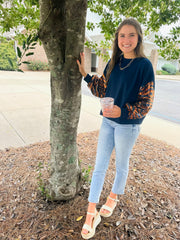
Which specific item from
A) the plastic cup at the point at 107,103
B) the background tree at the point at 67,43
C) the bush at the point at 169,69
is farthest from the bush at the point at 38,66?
the bush at the point at 169,69

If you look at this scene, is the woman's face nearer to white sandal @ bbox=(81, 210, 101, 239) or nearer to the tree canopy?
the tree canopy

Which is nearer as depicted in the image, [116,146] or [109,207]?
[116,146]

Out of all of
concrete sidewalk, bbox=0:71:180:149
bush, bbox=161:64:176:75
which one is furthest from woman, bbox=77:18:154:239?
bush, bbox=161:64:176:75

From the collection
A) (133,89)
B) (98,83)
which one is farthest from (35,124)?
(133,89)

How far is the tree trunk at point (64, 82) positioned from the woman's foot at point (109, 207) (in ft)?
1.30

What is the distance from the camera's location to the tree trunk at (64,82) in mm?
1574

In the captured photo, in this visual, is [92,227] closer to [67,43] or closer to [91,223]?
[91,223]

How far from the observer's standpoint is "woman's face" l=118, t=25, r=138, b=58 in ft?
5.37

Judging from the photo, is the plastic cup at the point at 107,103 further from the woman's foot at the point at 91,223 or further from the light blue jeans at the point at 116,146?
the woman's foot at the point at 91,223

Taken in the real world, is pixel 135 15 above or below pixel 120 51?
above

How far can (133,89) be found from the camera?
5.56 ft

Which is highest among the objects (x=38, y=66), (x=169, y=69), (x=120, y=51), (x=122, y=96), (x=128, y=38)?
(x=128, y=38)

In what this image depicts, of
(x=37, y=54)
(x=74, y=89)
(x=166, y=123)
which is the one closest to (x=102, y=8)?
(x=74, y=89)

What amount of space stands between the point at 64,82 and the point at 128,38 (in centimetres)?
71
